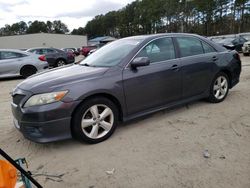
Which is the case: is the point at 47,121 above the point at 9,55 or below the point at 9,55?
below

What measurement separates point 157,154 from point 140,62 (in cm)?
139

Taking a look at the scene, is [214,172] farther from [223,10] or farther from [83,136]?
[223,10]

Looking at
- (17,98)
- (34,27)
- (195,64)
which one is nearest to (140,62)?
(195,64)

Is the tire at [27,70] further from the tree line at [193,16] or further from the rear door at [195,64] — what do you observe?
the tree line at [193,16]

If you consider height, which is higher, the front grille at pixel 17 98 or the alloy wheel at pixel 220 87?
the front grille at pixel 17 98

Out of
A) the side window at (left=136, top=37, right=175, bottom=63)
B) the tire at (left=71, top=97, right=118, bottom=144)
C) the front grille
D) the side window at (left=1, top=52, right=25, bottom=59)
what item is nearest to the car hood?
the front grille

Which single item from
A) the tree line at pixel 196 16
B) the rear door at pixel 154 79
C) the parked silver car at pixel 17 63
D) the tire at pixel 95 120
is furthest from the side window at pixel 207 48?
the tree line at pixel 196 16

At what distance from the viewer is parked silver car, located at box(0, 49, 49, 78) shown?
10320mm

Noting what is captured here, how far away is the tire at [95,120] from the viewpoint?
11.3 ft

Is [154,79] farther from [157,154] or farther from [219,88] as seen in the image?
[219,88]

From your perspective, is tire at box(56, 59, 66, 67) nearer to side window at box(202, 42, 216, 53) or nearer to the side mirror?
side window at box(202, 42, 216, 53)

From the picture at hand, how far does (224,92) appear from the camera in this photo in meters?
5.38

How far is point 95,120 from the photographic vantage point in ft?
→ 11.8

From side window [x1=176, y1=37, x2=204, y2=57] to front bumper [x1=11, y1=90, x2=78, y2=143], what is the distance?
2337 millimetres
